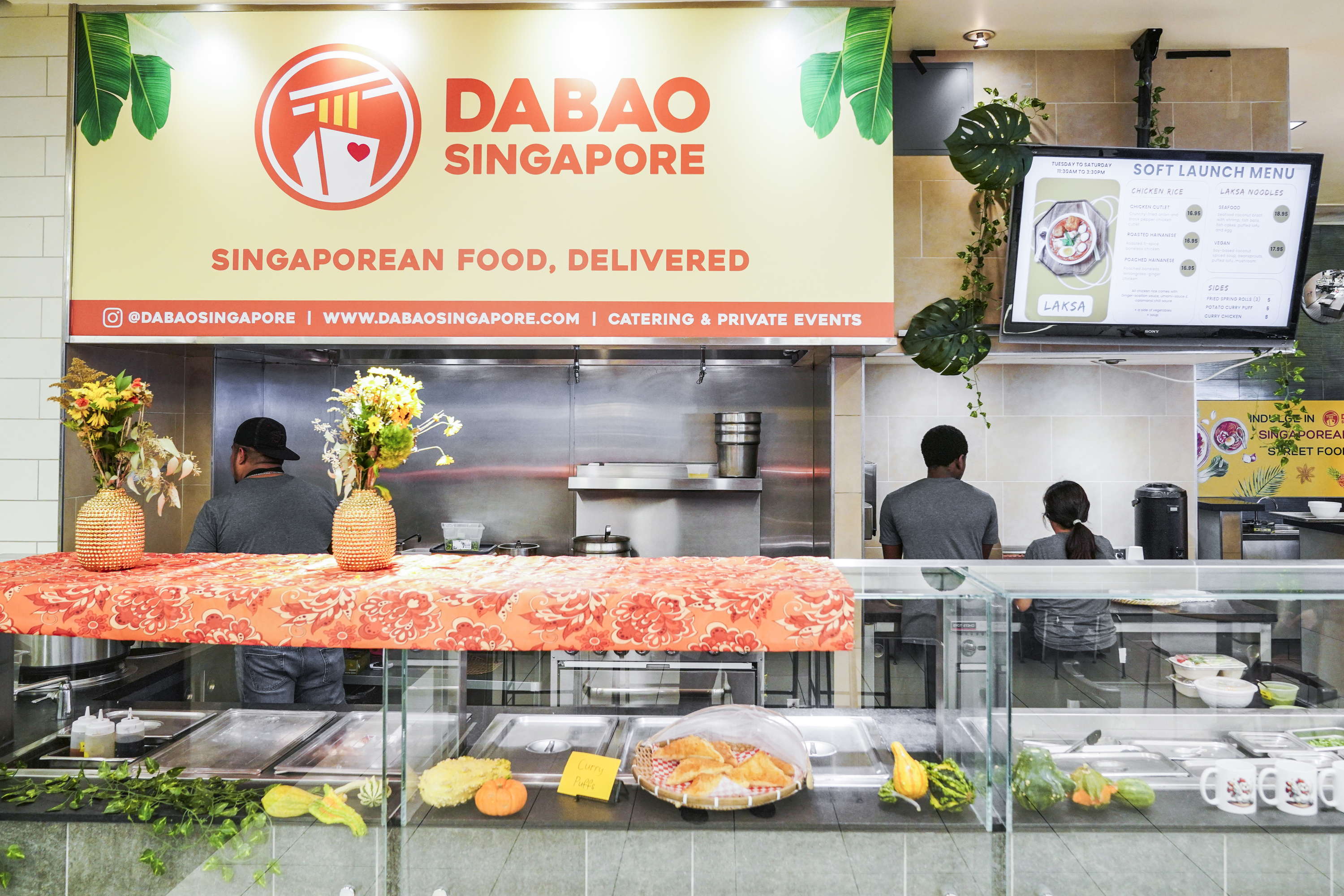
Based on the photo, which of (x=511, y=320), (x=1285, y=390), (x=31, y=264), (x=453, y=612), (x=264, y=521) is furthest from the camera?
(x=1285, y=390)

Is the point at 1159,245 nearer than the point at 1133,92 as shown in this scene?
Yes

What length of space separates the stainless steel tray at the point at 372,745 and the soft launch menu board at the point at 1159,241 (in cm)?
283

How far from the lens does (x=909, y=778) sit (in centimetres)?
183

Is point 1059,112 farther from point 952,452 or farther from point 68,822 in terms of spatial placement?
point 68,822

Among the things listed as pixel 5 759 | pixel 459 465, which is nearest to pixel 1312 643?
pixel 5 759

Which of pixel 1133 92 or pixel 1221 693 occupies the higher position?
pixel 1133 92

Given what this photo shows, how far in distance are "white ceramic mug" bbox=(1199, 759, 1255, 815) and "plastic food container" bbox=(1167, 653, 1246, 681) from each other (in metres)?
0.19

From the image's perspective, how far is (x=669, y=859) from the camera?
5.68 feet

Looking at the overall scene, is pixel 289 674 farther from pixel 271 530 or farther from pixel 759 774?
pixel 759 774

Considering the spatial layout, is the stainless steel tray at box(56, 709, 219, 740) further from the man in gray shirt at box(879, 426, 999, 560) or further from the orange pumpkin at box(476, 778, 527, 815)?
the man in gray shirt at box(879, 426, 999, 560)

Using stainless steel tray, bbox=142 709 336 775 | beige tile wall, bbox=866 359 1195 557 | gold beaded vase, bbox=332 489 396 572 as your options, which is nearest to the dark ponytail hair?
beige tile wall, bbox=866 359 1195 557

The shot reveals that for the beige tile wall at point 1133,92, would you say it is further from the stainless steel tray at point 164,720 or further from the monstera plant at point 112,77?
the stainless steel tray at point 164,720

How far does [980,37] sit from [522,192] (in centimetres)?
220

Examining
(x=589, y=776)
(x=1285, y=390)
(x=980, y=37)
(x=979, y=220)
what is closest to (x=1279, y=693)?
(x=589, y=776)
